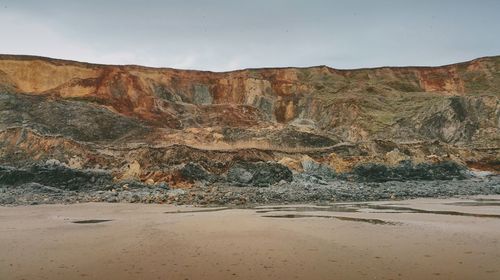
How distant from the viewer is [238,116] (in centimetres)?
6025

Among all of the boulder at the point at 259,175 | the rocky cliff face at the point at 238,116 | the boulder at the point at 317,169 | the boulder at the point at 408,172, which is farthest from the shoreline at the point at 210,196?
the boulder at the point at 317,169

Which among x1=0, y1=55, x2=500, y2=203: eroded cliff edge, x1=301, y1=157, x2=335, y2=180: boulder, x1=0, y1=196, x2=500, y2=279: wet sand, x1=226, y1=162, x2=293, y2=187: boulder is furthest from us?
x1=0, y1=55, x2=500, y2=203: eroded cliff edge

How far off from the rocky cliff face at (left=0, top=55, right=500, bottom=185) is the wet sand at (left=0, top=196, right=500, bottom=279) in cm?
1786

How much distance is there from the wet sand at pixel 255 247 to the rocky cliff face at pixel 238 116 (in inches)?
703

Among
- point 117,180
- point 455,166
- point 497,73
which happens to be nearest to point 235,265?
point 117,180

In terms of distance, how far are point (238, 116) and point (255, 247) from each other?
5230 cm

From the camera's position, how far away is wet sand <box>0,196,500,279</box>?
6.37 meters

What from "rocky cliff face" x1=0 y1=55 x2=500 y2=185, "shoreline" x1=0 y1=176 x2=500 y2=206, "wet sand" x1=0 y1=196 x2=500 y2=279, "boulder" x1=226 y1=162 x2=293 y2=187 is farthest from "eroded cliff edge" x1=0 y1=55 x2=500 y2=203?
"wet sand" x1=0 y1=196 x2=500 y2=279

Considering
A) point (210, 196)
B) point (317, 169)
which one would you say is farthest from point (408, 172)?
point (210, 196)

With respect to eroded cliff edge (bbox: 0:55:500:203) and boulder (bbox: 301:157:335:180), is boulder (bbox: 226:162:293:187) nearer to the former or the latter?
eroded cliff edge (bbox: 0:55:500:203)

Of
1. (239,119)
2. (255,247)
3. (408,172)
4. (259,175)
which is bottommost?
(408,172)

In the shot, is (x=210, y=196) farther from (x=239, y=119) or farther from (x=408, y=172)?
(x=239, y=119)

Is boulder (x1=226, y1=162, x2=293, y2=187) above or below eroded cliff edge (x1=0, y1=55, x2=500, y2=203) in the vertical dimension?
below

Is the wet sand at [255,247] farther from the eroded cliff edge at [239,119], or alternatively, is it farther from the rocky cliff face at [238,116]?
the rocky cliff face at [238,116]
